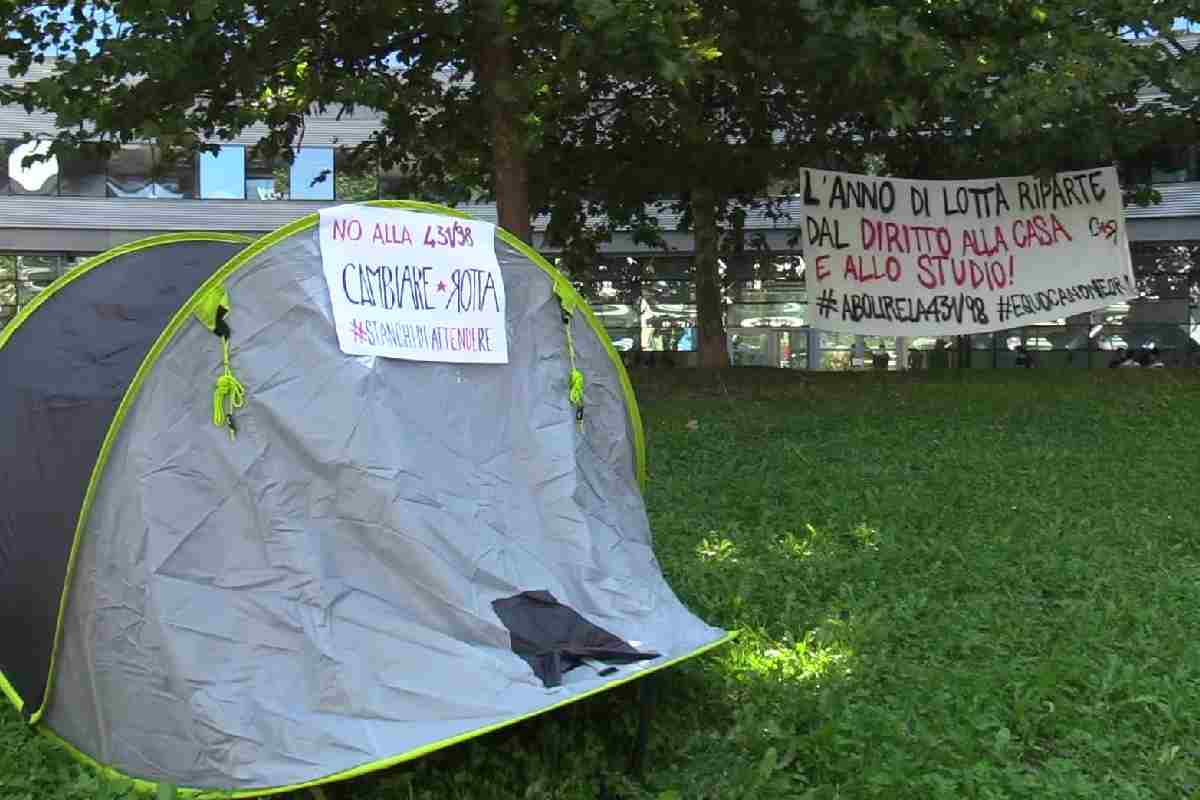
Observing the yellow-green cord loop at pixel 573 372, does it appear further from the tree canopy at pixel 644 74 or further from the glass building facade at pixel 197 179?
the glass building facade at pixel 197 179

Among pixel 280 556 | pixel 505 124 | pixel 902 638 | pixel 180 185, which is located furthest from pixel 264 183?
pixel 280 556

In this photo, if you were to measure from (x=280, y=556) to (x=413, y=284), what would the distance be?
110cm

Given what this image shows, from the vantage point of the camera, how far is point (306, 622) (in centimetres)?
371

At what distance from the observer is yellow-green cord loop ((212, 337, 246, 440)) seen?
3.80m

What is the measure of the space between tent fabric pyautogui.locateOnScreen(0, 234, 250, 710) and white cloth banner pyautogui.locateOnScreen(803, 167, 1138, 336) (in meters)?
6.61

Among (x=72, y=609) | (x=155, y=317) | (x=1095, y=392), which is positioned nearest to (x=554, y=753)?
(x=72, y=609)

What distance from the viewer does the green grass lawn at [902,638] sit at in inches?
155

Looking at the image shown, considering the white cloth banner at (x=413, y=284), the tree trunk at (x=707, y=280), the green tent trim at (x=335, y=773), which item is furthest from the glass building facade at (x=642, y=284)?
the green tent trim at (x=335, y=773)

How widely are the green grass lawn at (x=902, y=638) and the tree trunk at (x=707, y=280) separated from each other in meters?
6.20

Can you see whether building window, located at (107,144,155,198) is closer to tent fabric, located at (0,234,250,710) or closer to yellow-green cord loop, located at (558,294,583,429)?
tent fabric, located at (0,234,250,710)

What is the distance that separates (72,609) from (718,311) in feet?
43.9

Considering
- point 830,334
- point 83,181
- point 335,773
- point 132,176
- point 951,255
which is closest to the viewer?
point 335,773

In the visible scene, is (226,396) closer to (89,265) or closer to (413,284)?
(413,284)

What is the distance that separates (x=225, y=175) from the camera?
2892 cm
